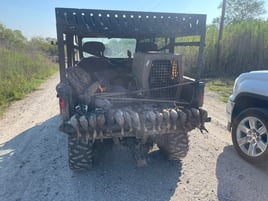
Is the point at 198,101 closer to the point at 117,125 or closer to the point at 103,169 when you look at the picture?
the point at 117,125

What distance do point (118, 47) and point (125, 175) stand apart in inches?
117

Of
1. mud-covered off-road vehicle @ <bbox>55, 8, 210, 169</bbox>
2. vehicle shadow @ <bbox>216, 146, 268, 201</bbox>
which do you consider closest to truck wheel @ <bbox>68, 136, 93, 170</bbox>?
mud-covered off-road vehicle @ <bbox>55, 8, 210, 169</bbox>

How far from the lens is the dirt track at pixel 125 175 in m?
2.48

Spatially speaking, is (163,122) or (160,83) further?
(160,83)

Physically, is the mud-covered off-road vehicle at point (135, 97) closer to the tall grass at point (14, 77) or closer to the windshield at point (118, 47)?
the windshield at point (118, 47)

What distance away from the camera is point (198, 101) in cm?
276

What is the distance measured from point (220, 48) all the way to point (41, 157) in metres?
11.9

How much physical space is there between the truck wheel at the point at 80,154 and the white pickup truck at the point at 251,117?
7.62 feet

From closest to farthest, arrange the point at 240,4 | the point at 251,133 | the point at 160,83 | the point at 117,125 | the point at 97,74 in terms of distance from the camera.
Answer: the point at 117,125
the point at 160,83
the point at 251,133
the point at 97,74
the point at 240,4

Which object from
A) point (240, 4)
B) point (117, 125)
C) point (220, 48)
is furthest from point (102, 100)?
point (240, 4)

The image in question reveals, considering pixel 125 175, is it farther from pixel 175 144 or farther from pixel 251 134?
pixel 251 134

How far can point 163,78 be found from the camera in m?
2.94

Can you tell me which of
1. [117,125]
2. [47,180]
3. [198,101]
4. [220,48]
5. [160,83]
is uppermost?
[220,48]

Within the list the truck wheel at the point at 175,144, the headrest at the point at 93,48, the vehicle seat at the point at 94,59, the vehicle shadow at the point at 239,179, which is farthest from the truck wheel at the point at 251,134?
the headrest at the point at 93,48
